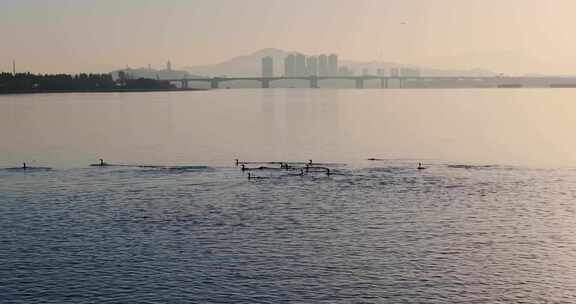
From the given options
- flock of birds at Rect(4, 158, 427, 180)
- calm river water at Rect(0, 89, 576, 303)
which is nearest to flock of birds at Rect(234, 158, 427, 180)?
flock of birds at Rect(4, 158, 427, 180)

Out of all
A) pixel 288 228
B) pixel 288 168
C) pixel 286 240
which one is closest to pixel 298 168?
pixel 288 168

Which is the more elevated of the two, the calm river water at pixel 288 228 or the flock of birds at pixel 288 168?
the flock of birds at pixel 288 168

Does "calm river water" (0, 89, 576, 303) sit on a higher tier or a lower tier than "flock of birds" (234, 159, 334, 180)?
lower

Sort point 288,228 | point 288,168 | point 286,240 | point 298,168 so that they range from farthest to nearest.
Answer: point 288,168
point 298,168
point 288,228
point 286,240

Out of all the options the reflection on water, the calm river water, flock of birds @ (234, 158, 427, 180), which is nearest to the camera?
the reflection on water

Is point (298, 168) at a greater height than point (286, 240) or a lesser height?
greater

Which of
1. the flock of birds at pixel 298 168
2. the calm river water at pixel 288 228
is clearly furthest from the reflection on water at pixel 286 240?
the flock of birds at pixel 298 168

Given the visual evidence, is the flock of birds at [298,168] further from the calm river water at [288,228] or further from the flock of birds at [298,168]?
the calm river water at [288,228]

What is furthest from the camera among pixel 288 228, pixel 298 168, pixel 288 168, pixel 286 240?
pixel 288 168

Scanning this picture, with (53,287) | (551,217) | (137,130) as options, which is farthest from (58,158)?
(551,217)

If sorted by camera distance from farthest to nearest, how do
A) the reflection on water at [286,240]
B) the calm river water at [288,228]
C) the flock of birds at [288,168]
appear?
the flock of birds at [288,168] → the calm river water at [288,228] → the reflection on water at [286,240]

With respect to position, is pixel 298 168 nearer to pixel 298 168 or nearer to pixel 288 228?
pixel 298 168

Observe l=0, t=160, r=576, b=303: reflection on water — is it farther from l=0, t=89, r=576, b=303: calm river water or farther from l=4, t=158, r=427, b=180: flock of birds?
l=4, t=158, r=427, b=180: flock of birds

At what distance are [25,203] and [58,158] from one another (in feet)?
103
